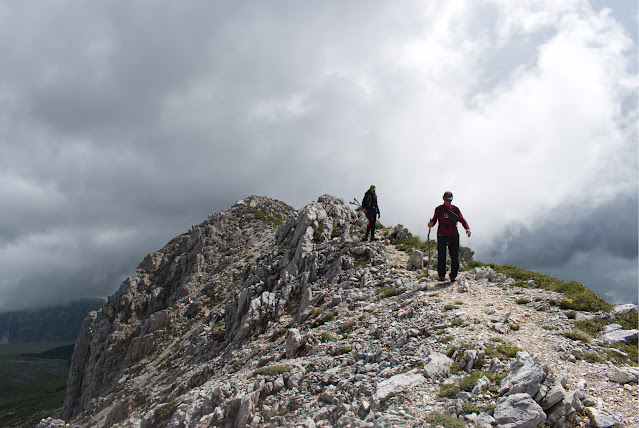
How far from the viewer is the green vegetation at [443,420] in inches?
294

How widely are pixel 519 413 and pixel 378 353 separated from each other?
526cm

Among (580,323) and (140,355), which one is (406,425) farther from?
(140,355)

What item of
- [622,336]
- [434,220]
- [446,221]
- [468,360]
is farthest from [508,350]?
[434,220]

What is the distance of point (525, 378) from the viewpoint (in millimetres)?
8227

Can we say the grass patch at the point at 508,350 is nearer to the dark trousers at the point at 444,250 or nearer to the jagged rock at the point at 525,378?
the jagged rock at the point at 525,378

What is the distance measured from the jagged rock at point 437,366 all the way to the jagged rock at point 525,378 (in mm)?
1598

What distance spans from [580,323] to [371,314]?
8.08m

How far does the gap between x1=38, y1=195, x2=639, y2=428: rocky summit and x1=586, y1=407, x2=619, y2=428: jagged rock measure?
2 centimetres

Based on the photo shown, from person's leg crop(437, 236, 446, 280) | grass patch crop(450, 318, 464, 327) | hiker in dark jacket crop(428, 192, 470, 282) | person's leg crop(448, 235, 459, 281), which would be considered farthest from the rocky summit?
hiker in dark jacket crop(428, 192, 470, 282)

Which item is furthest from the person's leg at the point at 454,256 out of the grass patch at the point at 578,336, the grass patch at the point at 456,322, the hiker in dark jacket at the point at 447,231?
the grass patch at the point at 578,336

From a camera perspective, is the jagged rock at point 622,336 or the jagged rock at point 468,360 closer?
the jagged rock at point 468,360

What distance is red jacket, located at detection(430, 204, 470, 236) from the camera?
60.0 ft

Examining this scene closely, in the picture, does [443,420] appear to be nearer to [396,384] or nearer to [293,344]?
[396,384]

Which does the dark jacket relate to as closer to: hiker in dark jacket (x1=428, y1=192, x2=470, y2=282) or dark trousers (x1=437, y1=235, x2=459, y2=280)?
hiker in dark jacket (x1=428, y1=192, x2=470, y2=282)
